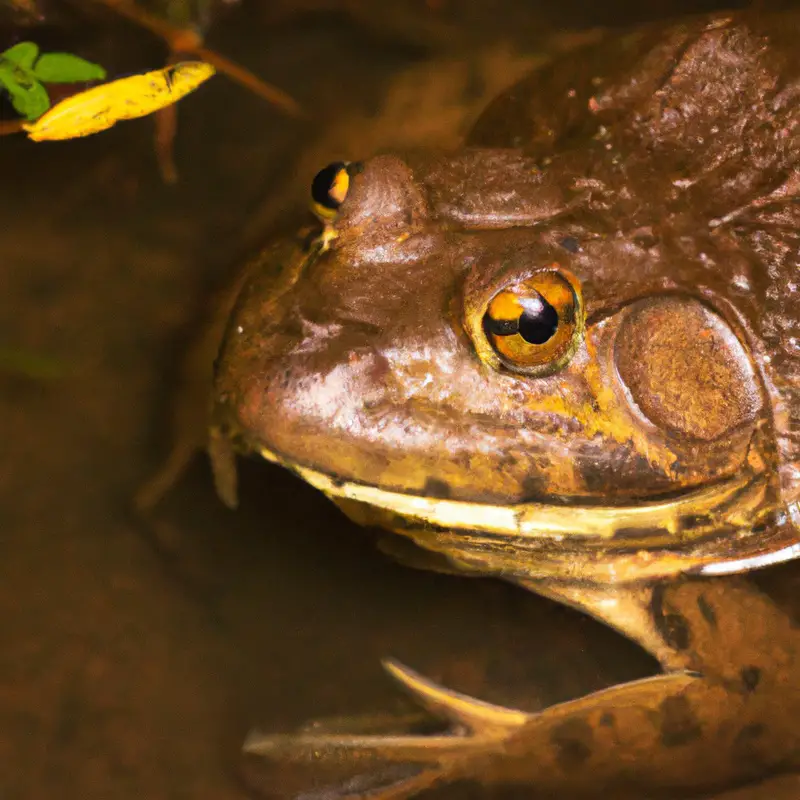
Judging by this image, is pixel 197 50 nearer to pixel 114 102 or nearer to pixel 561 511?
pixel 114 102

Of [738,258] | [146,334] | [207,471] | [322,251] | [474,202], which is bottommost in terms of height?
[207,471]

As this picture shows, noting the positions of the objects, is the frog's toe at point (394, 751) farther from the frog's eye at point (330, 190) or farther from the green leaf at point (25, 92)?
the green leaf at point (25, 92)

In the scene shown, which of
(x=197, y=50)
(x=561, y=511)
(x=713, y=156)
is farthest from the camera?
(x=197, y=50)

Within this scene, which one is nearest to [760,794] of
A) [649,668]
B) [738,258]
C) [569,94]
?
[649,668]

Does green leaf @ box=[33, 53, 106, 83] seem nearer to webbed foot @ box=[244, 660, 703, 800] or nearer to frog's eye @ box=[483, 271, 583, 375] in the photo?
frog's eye @ box=[483, 271, 583, 375]

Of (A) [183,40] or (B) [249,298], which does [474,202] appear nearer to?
(B) [249,298]

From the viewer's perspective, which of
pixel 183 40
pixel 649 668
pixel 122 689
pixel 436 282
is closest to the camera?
pixel 436 282

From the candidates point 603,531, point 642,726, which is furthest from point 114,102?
point 642,726
